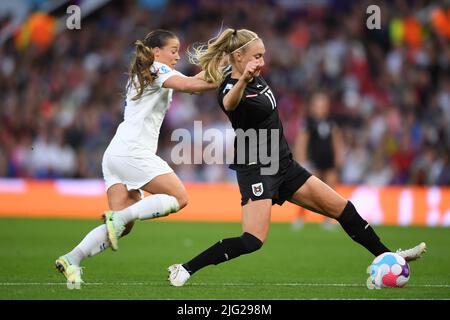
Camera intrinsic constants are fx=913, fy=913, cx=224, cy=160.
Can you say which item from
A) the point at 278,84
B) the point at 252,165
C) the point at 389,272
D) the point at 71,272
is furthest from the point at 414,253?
the point at 278,84

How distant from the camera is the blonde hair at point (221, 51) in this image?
811 centimetres

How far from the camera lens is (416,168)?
20.0 metres

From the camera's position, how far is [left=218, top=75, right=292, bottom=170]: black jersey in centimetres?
805

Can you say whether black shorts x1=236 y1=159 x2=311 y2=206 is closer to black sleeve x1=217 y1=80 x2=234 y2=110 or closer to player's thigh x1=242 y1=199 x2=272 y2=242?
player's thigh x1=242 y1=199 x2=272 y2=242

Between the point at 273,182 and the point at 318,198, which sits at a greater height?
the point at 273,182

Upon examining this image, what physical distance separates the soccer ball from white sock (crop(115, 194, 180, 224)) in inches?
74.3

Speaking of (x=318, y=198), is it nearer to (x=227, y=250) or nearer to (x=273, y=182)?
(x=273, y=182)

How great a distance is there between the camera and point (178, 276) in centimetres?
793

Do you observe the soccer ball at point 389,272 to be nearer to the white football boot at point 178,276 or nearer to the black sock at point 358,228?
the black sock at point 358,228

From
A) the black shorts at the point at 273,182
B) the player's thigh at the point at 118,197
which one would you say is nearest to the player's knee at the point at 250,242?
the black shorts at the point at 273,182

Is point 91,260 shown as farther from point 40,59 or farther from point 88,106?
point 40,59

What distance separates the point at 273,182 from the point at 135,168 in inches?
48.6

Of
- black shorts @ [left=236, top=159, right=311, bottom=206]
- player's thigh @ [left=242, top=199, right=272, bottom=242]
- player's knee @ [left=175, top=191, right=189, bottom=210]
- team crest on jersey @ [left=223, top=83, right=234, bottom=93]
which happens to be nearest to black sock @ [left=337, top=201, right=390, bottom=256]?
black shorts @ [left=236, top=159, right=311, bottom=206]
